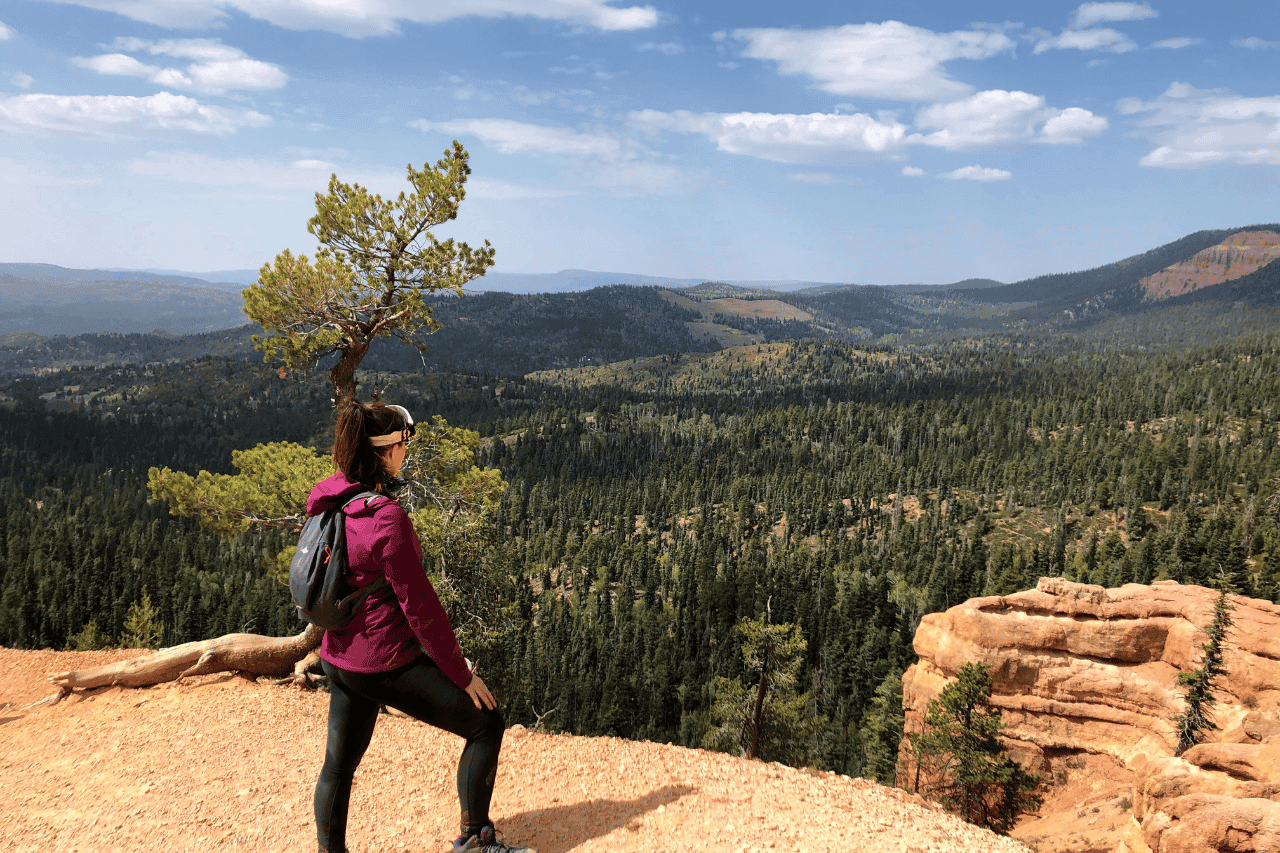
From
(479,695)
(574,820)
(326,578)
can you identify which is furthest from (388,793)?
(326,578)

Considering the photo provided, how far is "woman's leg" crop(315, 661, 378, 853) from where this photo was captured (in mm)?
5836

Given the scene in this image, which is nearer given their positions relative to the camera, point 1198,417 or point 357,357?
point 357,357

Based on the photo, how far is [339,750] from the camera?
5965 mm

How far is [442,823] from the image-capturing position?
8750mm

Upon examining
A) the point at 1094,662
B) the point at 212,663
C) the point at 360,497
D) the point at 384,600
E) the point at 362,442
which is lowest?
the point at 1094,662

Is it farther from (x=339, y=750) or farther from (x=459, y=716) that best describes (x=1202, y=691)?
(x=339, y=750)

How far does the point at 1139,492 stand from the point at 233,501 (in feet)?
551

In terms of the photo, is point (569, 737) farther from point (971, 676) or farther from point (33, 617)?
point (33, 617)

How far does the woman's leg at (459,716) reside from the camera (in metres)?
5.70

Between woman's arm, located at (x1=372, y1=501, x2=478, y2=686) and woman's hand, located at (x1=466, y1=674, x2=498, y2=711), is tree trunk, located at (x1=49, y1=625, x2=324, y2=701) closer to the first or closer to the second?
woman's hand, located at (x1=466, y1=674, x2=498, y2=711)

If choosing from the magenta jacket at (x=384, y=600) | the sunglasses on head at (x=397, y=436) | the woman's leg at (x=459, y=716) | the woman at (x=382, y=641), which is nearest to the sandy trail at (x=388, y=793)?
the woman's leg at (x=459, y=716)

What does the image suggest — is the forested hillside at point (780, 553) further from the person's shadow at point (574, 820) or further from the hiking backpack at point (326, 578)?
the hiking backpack at point (326, 578)

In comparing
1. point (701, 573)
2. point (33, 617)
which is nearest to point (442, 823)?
point (33, 617)

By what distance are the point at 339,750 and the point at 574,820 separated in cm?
410
